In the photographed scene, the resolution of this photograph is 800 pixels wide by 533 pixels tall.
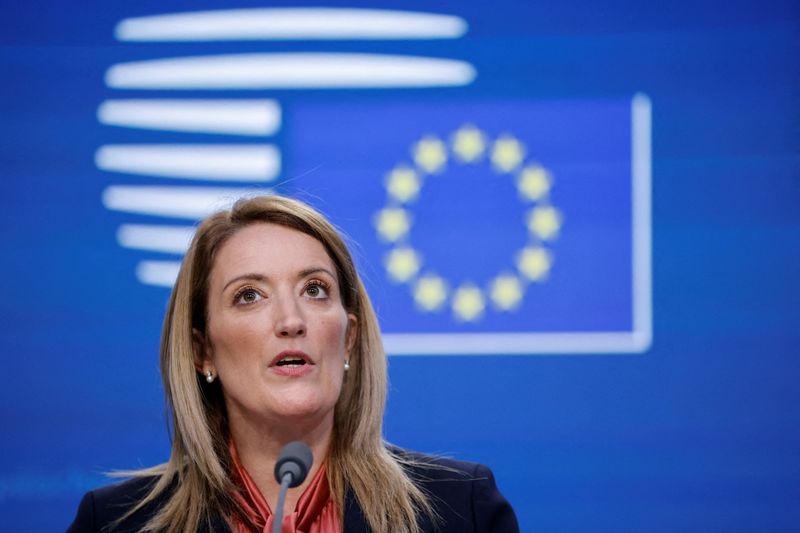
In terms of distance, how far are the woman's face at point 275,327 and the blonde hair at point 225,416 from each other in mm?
38

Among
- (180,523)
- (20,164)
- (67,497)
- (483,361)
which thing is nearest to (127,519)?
(180,523)

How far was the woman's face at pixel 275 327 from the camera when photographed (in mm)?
1812

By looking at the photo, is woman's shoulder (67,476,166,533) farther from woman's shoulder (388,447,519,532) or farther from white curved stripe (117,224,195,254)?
white curved stripe (117,224,195,254)

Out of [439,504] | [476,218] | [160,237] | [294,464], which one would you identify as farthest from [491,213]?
[294,464]

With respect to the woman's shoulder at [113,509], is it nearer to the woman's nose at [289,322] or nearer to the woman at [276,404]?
the woman at [276,404]

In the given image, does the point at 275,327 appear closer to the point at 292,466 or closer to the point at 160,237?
the point at 292,466

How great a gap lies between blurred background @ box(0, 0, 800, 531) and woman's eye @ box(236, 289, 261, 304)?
2.94 ft

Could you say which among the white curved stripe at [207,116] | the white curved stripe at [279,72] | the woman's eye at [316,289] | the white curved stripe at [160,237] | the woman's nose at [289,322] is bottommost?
the woman's nose at [289,322]

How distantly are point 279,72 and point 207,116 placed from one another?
25 cm

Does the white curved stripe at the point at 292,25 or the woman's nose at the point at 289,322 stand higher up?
the white curved stripe at the point at 292,25

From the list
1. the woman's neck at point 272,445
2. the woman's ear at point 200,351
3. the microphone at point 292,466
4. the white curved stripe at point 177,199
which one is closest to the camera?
the microphone at point 292,466

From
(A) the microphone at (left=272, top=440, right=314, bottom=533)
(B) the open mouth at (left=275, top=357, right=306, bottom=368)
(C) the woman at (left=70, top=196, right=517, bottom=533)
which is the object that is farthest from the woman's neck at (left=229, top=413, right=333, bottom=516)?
(A) the microphone at (left=272, top=440, right=314, bottom=533)

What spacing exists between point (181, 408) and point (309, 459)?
0.64 m

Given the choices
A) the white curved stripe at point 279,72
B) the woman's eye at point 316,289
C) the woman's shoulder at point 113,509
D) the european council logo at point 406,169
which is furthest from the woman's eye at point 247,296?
the white curved stripe at point 279,72
